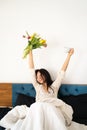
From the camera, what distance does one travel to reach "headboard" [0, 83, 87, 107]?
262cm

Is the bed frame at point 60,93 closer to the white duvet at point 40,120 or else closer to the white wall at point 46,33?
the white wall at point 46,33

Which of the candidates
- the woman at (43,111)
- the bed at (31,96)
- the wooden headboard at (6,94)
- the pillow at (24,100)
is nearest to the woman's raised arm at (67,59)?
the woman at (43,111)

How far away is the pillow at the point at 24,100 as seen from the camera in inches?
98.0

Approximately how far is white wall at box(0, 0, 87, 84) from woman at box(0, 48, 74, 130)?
8.5 inches

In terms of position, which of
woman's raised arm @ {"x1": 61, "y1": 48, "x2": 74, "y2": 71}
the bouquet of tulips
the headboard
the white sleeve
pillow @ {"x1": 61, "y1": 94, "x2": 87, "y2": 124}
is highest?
the bouquet of tulips

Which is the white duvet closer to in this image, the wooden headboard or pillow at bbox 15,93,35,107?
pillow at bbox 15,93,35,107

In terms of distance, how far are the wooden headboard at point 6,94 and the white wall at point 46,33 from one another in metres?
0.10

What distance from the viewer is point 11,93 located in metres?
2.71

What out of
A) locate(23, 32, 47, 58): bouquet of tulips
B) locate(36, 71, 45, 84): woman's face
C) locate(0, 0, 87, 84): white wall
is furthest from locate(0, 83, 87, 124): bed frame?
locate(23, 32, 47, 58): bouquet of tulips

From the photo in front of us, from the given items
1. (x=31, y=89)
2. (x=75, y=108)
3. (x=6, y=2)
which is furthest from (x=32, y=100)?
(x=6, y=2)

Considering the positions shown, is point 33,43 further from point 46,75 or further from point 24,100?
point 24,100

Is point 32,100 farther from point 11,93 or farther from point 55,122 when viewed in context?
point 55,122

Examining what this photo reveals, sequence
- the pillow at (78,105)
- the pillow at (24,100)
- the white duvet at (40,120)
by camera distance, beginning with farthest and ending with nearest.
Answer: the pillow at (24,100) < the pillow at (78,105) < the white duvet at (40,120)

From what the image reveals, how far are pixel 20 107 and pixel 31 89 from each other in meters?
0.36
